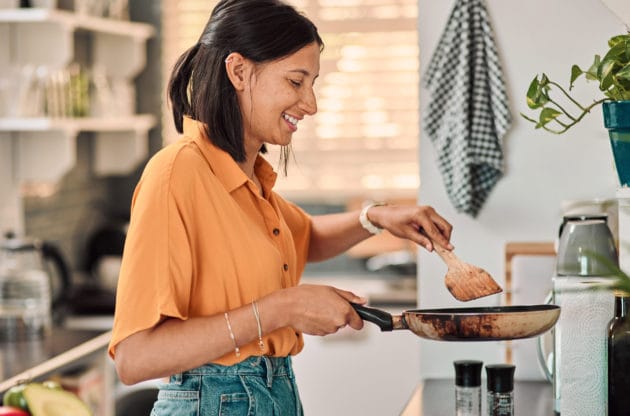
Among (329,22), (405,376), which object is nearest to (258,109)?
(405,376)

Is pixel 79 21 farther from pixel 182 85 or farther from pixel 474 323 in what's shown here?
pixel 474 323

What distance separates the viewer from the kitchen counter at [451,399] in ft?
6.61

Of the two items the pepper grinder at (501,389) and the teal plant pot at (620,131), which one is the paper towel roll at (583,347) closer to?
the pepper grinder at (501,389)

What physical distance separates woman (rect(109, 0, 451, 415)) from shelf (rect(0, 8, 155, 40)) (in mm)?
1888

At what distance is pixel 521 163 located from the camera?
7.78 feet

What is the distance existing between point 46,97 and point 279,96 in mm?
2176

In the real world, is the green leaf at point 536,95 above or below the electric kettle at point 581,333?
above

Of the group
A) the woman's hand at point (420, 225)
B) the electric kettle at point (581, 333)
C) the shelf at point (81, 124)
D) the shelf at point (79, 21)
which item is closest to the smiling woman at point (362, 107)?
the shelf at point (79, 21)

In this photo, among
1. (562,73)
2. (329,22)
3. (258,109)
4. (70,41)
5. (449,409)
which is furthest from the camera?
(329,22)

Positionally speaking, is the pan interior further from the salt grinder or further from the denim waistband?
the denim waistband

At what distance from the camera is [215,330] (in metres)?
1.67

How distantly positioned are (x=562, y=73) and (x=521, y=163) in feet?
0.73

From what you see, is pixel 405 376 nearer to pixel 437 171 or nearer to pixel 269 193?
pixel 437 171

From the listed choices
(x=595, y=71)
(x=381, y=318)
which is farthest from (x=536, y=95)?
(x=381, y=318)
